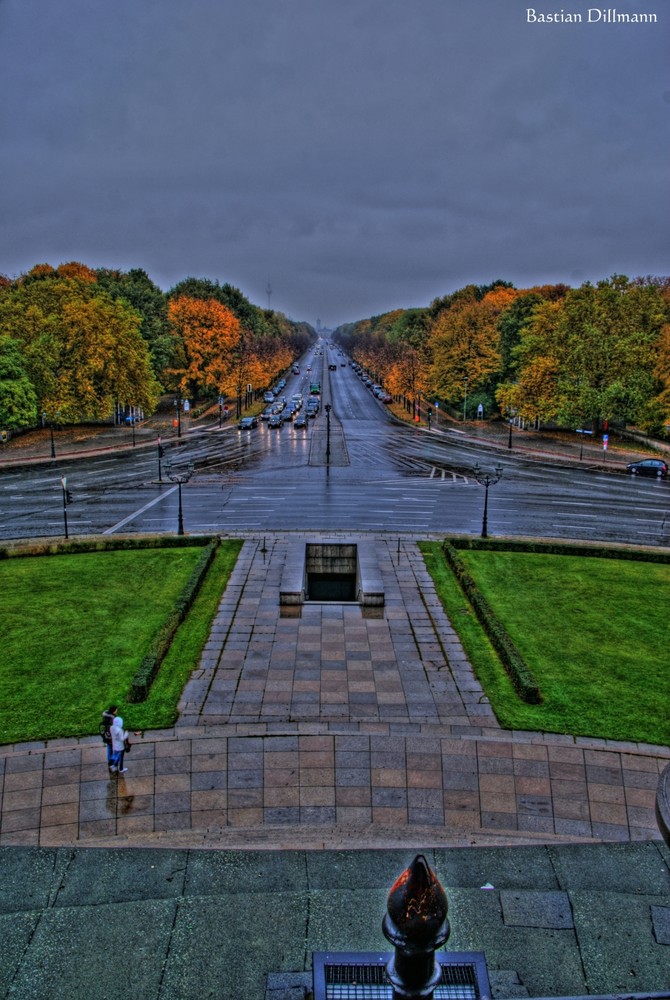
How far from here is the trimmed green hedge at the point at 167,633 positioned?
16.4 metres

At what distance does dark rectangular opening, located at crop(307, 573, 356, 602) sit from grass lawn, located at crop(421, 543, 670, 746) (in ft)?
11.5

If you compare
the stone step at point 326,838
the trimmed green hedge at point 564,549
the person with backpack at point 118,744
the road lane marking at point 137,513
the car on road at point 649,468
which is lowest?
the stone step at point 326,838

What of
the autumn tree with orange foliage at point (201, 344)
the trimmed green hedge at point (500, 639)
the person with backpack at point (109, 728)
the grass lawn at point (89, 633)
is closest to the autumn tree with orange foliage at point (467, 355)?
the autumn tree with orange foliage at point (201, 344)

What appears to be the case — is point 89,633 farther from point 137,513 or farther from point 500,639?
point 137,513

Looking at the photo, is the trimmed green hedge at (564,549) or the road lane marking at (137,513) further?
the road lane marking at (137,513)

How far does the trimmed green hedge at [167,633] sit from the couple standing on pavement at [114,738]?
2.23 meters

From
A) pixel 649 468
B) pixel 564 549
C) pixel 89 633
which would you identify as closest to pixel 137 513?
pixel 89 633

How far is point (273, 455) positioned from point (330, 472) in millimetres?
8569

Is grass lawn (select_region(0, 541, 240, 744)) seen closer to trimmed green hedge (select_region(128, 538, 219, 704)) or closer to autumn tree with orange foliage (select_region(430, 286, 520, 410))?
trimmed green hedge (select_region(128, 538, 219, 704))

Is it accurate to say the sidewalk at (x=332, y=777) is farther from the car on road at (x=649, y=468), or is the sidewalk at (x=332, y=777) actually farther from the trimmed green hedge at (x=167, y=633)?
the car on road at (x=649, y=468)

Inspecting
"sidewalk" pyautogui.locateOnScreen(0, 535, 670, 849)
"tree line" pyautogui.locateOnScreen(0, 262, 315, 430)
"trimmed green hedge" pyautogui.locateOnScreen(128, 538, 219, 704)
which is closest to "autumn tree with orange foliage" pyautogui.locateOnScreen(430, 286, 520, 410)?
"tree line" pyautogui.locateOnScreen(0, 262, 315, 430)

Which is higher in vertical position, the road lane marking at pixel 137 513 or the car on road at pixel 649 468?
the car on road at pixel 649 468

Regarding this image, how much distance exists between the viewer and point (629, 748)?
14867 mm

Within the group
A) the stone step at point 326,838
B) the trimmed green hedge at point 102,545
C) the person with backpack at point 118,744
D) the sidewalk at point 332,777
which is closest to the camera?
the stone step at point 326,838
